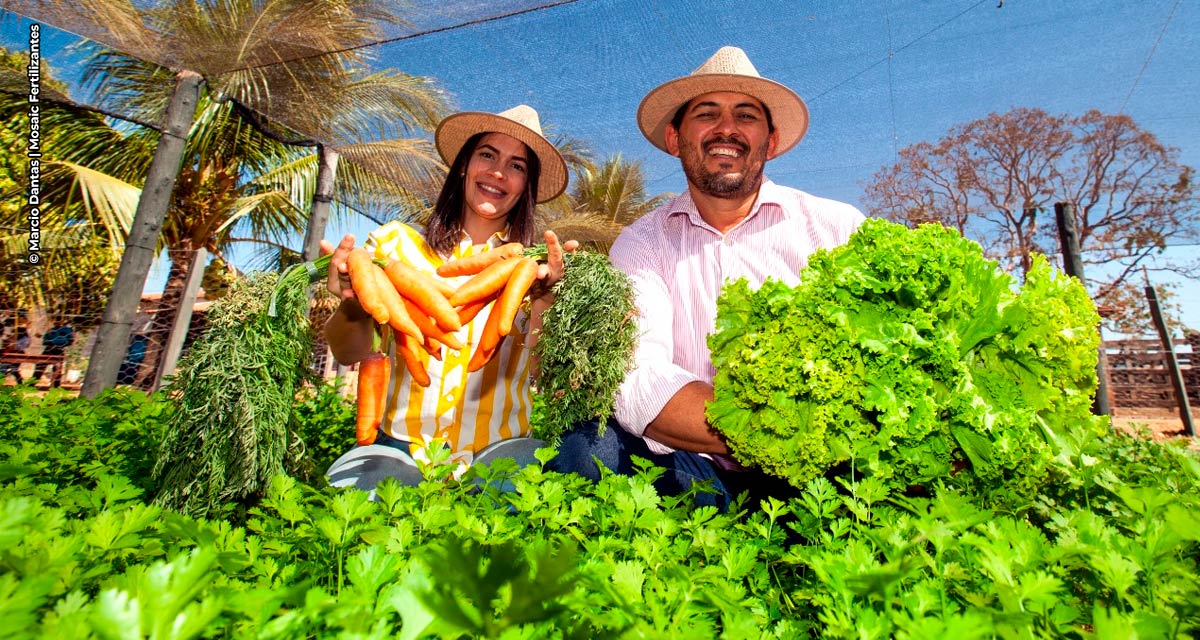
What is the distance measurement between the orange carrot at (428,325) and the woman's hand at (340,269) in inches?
7.4

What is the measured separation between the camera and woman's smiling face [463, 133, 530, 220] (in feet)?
8.67

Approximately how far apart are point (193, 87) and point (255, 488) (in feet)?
13.6

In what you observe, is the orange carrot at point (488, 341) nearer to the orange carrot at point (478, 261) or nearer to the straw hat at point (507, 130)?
the orange carrot at point (478, 261)

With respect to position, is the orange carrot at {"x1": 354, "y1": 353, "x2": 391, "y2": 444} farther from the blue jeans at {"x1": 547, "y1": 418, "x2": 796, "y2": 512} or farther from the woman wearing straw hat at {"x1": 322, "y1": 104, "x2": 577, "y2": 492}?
the blue jeans at {"x1": 547, "y1": 418, "x2": 796, "y2": 512}

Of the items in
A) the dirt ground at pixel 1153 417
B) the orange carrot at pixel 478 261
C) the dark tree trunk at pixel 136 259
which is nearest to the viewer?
the orange carrot at pixel 478 261

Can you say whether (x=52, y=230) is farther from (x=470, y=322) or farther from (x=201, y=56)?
→ (x=470, y=322)

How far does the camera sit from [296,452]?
181cm

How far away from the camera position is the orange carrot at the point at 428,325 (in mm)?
1909

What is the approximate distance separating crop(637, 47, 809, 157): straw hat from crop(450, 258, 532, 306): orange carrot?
1.30m

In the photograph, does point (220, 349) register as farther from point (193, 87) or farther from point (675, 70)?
point (675, 70)

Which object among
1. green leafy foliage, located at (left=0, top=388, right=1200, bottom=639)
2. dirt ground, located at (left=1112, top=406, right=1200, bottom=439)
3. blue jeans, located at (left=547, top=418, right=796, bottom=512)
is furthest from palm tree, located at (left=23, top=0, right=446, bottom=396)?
dirt ground, located at (left=1112, top=406, right=1200, bottom=439)

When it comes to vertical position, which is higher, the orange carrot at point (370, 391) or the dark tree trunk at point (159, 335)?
the dark tree trunk at point (159, 335)

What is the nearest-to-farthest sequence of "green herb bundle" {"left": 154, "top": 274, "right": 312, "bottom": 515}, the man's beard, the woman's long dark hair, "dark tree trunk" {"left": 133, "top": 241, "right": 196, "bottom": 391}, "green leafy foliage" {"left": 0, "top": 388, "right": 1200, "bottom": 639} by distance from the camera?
"green leafy foliage" {"left": 0, "top": 388, "right": 1200, "bottom": 639} < "green herb bundle" {"left": 154, "top": 274, "right": 312, "bottom": 515} < the man's beard < the woman's long dark hair < "dark tree trunk" {"left": 133, "top": 241, "right": 196, "bottom": 391}

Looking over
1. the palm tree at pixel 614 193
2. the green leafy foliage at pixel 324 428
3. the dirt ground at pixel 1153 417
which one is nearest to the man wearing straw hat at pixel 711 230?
the green leafy foliage at pixel 324 428
